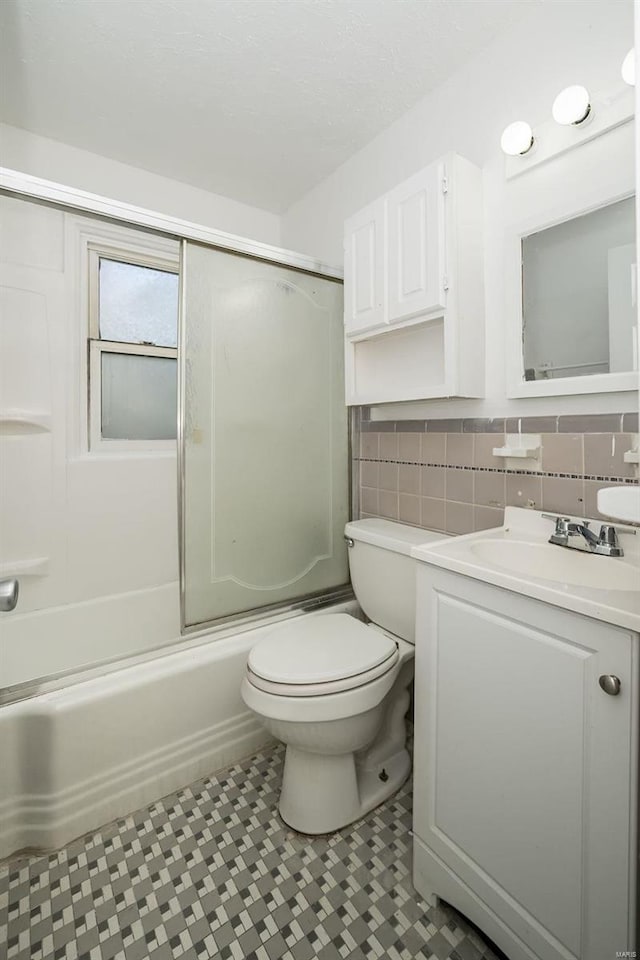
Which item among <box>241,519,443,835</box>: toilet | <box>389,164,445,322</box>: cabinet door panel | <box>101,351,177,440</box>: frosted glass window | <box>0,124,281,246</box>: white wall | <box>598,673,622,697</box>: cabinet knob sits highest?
<box>0,124,281,246</box>: white wall

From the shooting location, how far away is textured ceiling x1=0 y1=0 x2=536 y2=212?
1.36 meters

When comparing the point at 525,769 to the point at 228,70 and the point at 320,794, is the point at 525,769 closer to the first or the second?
the point at 320,794

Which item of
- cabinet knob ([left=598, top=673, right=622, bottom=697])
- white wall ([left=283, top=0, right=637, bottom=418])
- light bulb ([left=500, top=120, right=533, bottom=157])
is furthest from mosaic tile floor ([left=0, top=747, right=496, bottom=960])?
light bulb ([left=500, top=120, right=533, bottom=157])

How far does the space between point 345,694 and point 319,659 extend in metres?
0.13

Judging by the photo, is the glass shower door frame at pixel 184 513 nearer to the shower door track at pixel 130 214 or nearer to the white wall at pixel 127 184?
the shower door track at pixel 130 214

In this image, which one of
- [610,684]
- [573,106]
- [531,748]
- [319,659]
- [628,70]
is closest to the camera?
[610,684]

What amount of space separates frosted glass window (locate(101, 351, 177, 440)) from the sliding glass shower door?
47 cm

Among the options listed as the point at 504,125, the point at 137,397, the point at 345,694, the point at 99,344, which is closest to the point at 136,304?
the point at 99,344

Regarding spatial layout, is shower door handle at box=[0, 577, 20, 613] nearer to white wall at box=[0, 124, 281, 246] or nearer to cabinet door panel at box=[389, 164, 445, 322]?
cabinet door panel at box=[389, 164, 445, 322]

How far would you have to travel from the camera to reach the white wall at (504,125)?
1191 millimetres

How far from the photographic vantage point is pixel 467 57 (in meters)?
1.51

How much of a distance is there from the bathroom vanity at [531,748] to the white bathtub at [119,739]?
2.39 ft

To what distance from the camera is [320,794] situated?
1336mm

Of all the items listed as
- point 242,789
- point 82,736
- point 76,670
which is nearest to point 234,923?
point 242,789
